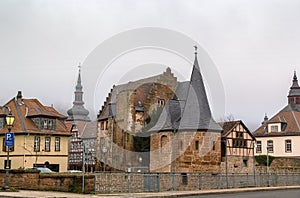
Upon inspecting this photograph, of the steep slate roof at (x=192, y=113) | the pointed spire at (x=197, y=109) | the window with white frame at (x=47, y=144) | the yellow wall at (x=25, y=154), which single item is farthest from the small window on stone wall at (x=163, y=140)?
the window with white frame at (x=47, y=144)

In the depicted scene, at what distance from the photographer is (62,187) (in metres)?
26.3

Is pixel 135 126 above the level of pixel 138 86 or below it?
below

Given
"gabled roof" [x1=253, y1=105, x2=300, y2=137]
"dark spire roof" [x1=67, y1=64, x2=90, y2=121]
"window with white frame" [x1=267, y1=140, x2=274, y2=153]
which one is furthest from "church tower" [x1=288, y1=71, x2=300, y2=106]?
"dark spire roof" [x1=67, y1=64, x2=90, y2=121]

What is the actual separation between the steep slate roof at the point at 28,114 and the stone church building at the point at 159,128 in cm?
736

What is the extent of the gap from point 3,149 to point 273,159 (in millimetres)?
30339

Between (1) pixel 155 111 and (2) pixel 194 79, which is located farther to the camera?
(1) pixel 155 111

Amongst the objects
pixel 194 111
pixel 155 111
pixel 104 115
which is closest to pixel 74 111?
pixel 104 115

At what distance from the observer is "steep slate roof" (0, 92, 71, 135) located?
4734cm

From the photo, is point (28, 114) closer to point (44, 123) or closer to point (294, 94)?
point (44, 123)

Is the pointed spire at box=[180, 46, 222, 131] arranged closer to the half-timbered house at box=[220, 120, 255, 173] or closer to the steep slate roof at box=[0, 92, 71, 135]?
the half-timbered house at box=[220, 120, 255, 173]

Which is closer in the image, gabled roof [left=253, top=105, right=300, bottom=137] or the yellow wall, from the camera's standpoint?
the yellow wall

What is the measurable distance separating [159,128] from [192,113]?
4225mm

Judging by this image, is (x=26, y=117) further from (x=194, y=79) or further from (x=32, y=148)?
(x=194, y=79)

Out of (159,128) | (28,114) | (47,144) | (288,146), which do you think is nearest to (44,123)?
(28,114)
